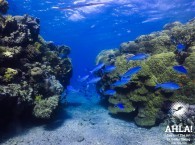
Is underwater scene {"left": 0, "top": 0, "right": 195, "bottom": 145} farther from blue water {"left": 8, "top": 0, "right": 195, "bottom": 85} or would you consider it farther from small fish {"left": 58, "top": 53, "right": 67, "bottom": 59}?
blue water {"left": 8, "top": 0, "right": 195, "bottom": 85}

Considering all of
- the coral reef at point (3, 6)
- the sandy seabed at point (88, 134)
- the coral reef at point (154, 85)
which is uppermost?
the coral reef at point (3, 6)

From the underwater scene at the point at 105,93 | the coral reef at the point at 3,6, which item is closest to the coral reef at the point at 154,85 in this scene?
the underwater scene at the point at 105,93

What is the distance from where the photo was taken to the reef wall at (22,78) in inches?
326

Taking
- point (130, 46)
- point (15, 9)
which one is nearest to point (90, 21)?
point (15, 9)

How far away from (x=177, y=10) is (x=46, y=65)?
88.1ft

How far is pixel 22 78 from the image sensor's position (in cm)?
920

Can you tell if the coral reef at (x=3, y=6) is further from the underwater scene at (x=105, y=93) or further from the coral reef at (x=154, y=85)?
the coral reef at (x=154, y=85)

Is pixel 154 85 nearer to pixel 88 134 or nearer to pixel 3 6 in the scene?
pixel 88 134

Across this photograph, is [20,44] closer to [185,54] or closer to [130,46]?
[130,46]

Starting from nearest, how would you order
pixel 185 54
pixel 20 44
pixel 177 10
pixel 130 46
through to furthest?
pixel 20 44 < pixel 185 54 < pixel 130 46 < pixel 177 10

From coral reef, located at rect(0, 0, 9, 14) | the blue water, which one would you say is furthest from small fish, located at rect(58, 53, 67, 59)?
the blue water

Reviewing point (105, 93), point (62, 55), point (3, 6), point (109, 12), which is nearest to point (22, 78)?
point (105, 93)

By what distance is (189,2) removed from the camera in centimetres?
2833

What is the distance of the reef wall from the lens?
326 inches
